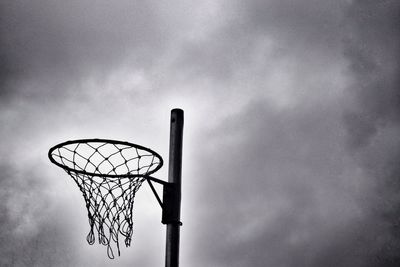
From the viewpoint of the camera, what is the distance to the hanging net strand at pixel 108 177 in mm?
5918

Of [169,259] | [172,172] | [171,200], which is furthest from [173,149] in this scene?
[169,259]

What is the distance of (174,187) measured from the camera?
588 centimetres

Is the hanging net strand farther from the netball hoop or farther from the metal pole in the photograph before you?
the metal pole

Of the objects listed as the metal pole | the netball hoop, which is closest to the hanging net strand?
the netball hoop

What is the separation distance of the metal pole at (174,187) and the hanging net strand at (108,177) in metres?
0.27

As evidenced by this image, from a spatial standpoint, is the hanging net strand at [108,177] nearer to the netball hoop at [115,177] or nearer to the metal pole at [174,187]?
the netball hoop at [115,177]

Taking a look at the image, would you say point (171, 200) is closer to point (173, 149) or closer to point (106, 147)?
point (173, 149)

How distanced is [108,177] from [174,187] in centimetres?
102

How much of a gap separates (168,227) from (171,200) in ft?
1.24

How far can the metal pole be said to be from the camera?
555cm

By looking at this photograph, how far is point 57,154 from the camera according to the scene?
5918mm

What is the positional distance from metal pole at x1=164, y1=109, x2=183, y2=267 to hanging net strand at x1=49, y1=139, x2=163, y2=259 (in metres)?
0.27

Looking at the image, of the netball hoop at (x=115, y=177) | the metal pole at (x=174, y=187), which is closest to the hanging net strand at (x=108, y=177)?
the netball hoop at (x=115, y=177)

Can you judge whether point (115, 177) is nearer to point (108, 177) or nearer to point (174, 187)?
point (108, 177)
